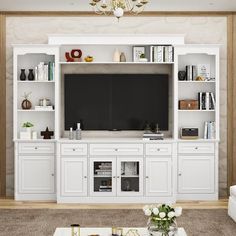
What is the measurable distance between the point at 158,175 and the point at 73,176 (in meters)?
1.17

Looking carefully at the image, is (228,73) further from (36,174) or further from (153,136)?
(36,174)

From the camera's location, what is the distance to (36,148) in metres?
7.45

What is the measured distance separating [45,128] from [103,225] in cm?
222

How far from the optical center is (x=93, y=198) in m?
7.34

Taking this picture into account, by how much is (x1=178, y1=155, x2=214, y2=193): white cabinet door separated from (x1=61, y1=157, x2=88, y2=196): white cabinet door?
4.41 ft

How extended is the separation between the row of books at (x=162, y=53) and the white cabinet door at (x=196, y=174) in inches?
55.2

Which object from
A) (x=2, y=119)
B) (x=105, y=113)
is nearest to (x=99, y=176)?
(x=105, y=113)

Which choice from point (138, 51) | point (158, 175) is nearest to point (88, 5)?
point (138, 51)

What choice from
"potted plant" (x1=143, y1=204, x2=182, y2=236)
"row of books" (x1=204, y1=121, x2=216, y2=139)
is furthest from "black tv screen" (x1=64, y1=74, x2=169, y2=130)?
"potted plant" (x1=143, y1=204, x2=182, y2=236)

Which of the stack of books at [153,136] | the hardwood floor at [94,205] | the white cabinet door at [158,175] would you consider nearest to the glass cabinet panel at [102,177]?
the hardwood floor at [94,205]

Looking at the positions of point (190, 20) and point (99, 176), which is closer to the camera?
point (99, 176)

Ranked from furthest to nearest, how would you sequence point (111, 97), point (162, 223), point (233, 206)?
1. point (111, 97)
2. point (233, 206)
3. point (162, 223)

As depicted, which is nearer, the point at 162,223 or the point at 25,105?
the point at 162,223

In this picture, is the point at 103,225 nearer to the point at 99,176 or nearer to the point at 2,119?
the point at 99,176
